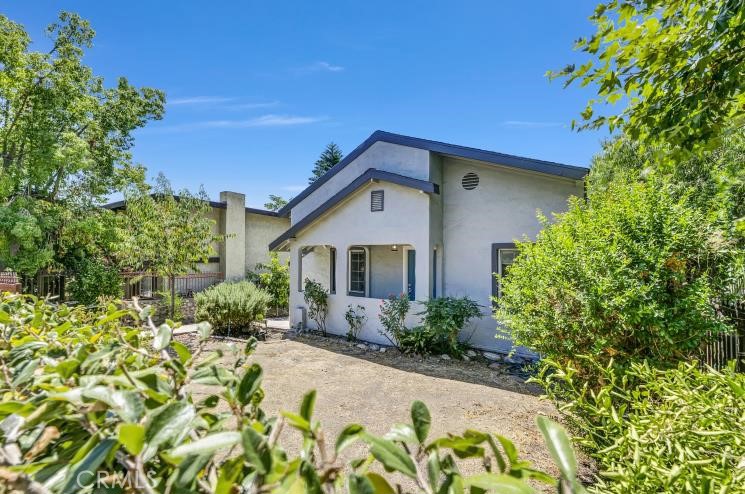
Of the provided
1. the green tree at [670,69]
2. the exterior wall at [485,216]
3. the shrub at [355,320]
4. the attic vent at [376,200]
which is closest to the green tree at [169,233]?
the shrub at [355,320]

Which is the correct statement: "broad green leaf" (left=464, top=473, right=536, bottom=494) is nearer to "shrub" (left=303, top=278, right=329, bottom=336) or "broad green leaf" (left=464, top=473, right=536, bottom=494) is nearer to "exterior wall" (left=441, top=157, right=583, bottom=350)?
"exterior wall" (left=441, top=157, right=583, bottom=350)

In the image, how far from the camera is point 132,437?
0.67 m

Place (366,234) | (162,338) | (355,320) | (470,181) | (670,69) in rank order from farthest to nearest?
(355,320) < (366,234) < (470,181) < (670,69) < (162,338)

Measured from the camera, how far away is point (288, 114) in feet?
57.4

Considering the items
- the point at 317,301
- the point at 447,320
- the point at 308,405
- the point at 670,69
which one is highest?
the point at 670,69

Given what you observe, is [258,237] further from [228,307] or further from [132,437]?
[132,437]

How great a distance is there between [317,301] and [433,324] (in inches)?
175

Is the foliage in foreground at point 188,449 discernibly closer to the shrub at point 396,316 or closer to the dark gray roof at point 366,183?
the shrub at point 396,316

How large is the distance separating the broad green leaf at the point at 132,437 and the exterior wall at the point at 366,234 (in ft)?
31.8

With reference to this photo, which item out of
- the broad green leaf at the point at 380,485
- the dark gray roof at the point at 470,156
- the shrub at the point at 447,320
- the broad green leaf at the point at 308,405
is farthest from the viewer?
the shrub at the point at 447,320

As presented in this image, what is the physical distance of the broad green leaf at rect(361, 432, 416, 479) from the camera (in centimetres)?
75

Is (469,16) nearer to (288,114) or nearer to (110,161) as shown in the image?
(288,114)

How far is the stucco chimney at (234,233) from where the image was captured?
18594 millimetres

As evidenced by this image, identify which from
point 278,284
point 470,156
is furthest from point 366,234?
point 278,284
